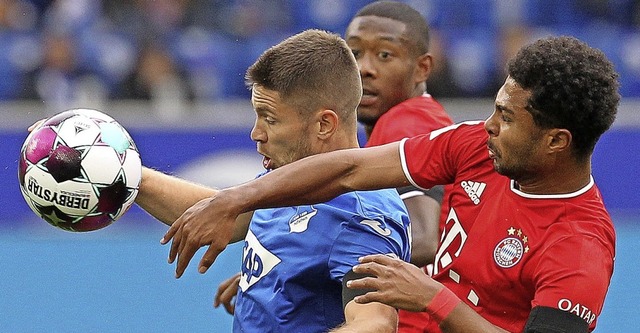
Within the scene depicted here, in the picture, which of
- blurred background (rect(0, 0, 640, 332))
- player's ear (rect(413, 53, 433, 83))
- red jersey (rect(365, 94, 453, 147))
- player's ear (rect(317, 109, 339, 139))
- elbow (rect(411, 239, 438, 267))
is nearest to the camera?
player's ear (rect(317, 109, 339, 139))

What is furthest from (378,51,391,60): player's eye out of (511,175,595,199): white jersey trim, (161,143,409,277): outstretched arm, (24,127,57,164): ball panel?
(24,127,57,164): ball panel

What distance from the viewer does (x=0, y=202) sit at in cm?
1133

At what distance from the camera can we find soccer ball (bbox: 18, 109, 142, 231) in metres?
3.87

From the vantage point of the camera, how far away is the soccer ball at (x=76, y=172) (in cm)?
387

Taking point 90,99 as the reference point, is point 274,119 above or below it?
above

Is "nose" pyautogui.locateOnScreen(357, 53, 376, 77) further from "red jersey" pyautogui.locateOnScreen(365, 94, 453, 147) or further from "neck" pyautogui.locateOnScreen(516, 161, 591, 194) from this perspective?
"neck" pyautogui.locateOnScreen(516, 161, 591, 194)

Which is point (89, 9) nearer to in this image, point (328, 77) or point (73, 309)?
point (73, 309)

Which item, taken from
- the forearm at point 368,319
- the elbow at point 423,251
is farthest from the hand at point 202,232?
the elbow at point 423,251

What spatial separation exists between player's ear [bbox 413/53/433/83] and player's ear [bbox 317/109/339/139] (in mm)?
1850

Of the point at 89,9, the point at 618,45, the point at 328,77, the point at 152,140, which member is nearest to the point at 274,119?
the point at 328,77

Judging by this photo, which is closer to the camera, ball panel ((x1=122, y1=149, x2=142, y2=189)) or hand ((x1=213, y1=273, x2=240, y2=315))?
ball panel ((x1=122, y1=149, x2=142, y2=189))

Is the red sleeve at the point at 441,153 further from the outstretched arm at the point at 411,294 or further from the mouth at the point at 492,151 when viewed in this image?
the outstretched arm at the point at 411,294

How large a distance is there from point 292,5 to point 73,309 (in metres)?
6.49

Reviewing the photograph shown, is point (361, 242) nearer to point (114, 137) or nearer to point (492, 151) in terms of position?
point (492, 151)
